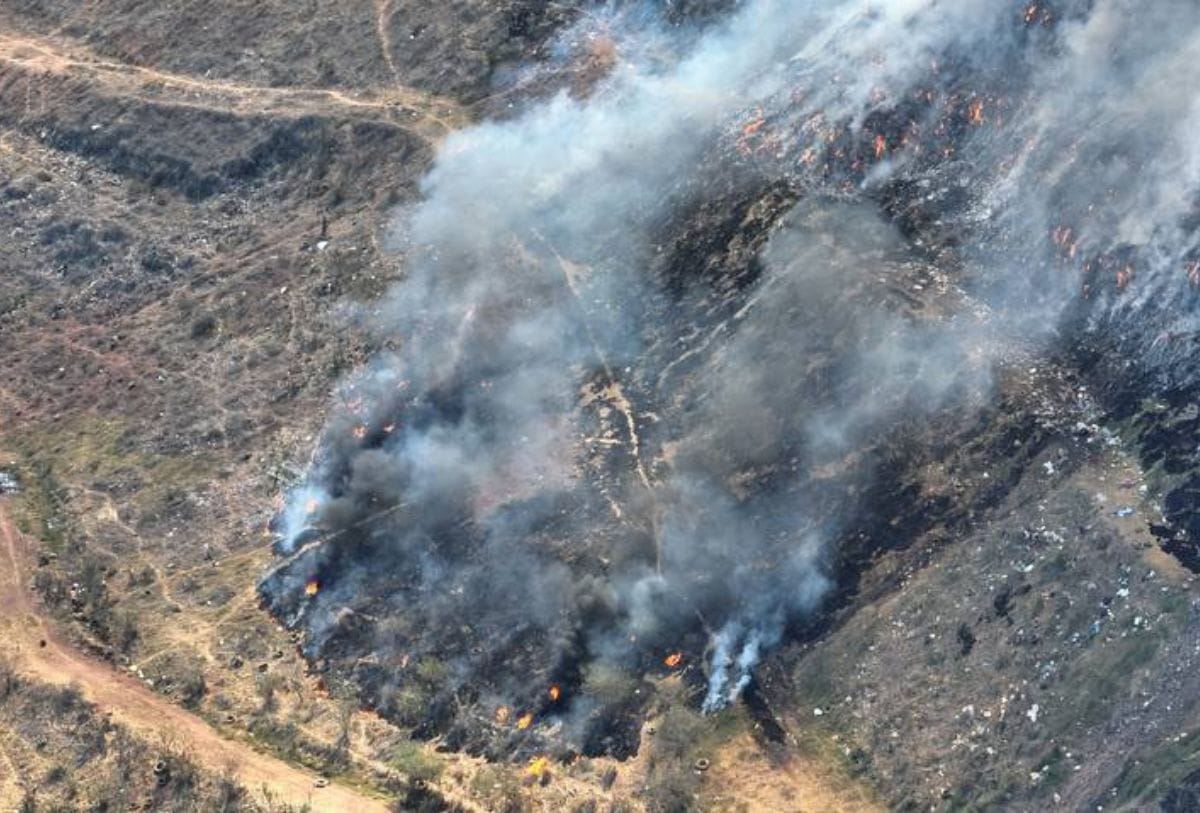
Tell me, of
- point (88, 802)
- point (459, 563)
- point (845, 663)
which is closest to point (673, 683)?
point (845, 663)

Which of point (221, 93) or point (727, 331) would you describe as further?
point (221, 93)

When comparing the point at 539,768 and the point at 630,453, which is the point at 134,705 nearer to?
the point at 539,768

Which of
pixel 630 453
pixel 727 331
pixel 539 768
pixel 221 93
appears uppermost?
pixel 727 331

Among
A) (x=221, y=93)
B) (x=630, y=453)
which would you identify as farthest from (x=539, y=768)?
(x=221, y=93)

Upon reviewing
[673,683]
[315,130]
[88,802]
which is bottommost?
[88,802]

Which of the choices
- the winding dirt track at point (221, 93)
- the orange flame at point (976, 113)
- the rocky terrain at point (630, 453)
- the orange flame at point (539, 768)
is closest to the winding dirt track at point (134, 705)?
the rocky terrain at point (630, 453)

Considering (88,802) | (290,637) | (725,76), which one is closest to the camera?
(88,802)

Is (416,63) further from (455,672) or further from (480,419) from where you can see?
(455,672)
